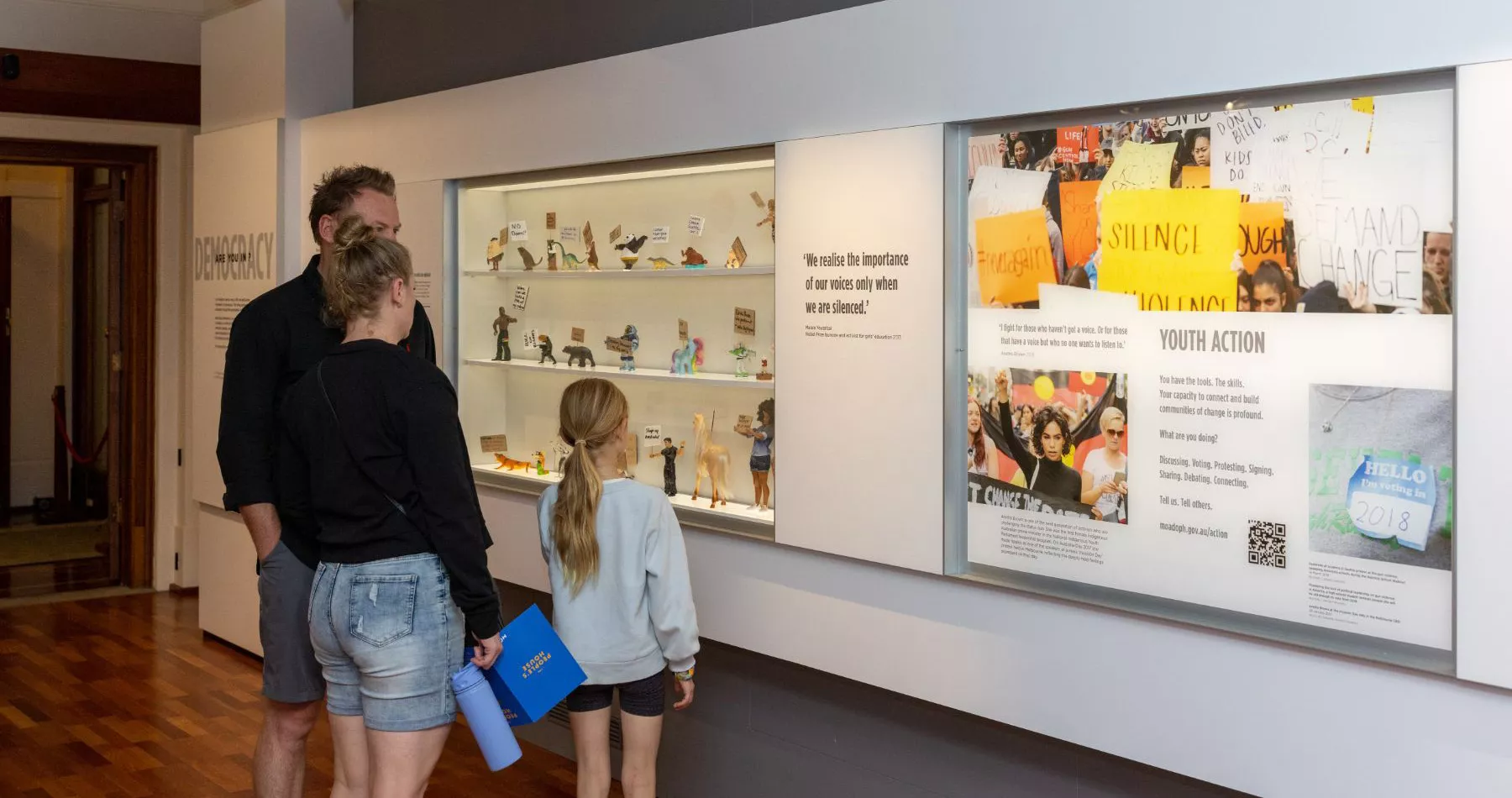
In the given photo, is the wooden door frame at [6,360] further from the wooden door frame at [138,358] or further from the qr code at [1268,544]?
the qr code at [1268,544]

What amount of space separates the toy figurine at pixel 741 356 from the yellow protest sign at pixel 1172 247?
1503 mm

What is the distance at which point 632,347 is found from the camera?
15.6 ft

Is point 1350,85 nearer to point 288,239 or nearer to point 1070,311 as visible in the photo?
point 1070,311

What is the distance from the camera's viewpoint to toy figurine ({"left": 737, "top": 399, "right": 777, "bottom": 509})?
13.3ft

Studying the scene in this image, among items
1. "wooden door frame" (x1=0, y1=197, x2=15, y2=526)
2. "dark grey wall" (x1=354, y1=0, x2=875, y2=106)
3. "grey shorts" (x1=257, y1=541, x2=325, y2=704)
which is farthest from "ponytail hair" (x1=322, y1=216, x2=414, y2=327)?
"wooden door frame" (x1=0, y1=197, x2=15, y2=526)

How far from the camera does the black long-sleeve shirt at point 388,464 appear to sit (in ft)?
8.41

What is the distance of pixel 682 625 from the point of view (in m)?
3.43

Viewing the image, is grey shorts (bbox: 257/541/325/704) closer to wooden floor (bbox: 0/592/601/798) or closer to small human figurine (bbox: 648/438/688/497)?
wooden floor (bbox: 0/592/601/798)

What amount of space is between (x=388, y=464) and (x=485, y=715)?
1.90 feet

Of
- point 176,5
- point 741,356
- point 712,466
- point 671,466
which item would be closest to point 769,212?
point 741,356

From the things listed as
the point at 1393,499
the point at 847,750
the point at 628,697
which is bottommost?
the point at 847,750

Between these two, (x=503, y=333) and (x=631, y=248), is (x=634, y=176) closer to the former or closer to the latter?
(x=631, y=248)

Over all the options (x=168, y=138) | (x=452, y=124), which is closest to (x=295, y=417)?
(x=452, y=124)

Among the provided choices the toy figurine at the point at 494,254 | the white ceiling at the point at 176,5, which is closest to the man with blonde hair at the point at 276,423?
the toy figurine at the point at 494,254
